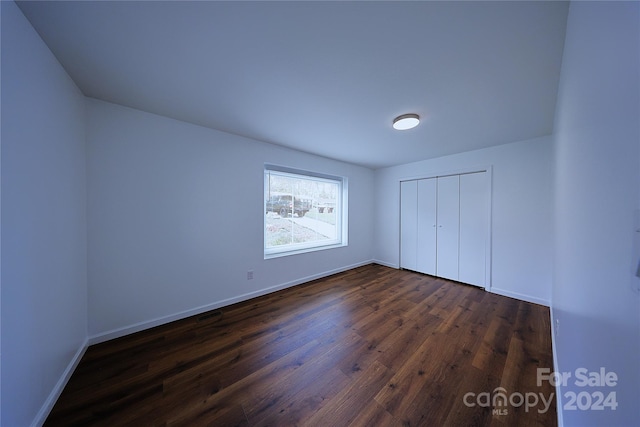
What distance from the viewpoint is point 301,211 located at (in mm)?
3484

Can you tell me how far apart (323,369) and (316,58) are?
2.27 metres

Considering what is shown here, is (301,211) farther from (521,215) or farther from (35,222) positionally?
(521,215)

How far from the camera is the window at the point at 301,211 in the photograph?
10.1ft

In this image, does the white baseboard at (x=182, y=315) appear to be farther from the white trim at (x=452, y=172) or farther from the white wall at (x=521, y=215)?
the white wall at (x=521, y=215)

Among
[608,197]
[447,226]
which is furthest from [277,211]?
[608,197]

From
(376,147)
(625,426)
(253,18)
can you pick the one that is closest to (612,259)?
(625,426)

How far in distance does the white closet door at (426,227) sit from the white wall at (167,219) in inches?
102

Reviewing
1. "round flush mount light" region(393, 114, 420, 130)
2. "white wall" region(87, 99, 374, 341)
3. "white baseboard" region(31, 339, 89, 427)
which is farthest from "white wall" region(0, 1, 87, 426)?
"round flush mount light" region(393, 114, 420, 130)

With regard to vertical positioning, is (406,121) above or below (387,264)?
above

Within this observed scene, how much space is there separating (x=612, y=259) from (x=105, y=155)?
3163 mm

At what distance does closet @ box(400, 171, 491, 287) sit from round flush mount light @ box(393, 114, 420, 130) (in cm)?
177

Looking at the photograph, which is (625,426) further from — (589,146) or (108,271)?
(108,271)

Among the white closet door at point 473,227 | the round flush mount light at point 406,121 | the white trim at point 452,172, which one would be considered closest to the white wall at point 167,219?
the round flush mount light at point 406,121

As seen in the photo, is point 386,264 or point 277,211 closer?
point 277,211
